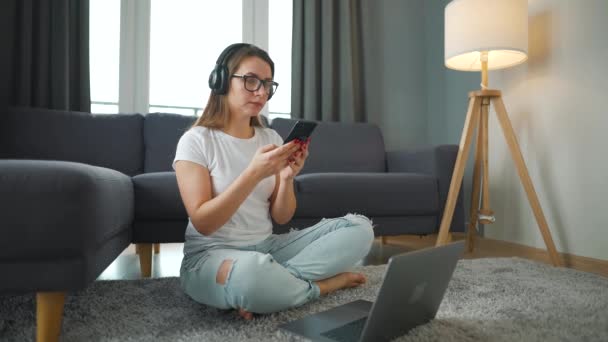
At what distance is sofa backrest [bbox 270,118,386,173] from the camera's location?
2.48 m

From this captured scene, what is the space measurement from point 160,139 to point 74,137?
409 mm

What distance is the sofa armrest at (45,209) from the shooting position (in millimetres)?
813

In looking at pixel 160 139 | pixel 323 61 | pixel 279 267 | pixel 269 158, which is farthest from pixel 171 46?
pixel 279 267

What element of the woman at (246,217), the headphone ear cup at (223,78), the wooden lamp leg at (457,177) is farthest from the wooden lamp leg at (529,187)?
the headphone ear cup at (223,78)

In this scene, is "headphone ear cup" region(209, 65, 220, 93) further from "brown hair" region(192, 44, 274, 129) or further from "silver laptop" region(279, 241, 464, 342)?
"silver laptop" region(279, 241, 464, 342)

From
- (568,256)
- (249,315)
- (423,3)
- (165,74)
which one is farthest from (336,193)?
(423,3)

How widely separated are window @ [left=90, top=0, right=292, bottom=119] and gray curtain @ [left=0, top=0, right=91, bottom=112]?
256 mm

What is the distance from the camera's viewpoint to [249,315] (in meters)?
1.01

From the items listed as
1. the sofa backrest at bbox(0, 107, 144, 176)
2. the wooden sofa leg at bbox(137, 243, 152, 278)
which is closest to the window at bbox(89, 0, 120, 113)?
the sofa backrest at bbox(0, 107, 144, 176)

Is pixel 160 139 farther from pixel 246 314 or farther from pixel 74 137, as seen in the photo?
pixel 246 314

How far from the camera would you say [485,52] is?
2.07m

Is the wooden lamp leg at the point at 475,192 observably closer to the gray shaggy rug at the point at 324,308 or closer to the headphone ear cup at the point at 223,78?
the gray shaggy rug at the point at 324,308

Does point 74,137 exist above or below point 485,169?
above

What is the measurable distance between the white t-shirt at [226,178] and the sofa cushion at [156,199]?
0.53m
